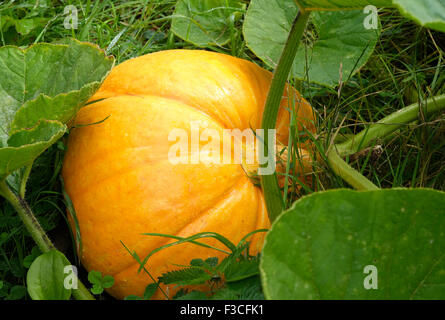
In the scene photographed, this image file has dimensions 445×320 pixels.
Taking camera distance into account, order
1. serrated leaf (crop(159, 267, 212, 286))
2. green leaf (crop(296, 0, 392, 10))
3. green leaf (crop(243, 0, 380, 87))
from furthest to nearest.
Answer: green leaf (crop(243, 0, 380, 87)), serrated leaf (crop(159, 267, 212, 286)), green leaf (crop(296, 0, 392, 10))

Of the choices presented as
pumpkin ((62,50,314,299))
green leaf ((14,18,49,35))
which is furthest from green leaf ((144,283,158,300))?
green leaf ((14,18,49,35))

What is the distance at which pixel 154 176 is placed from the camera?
53.6 inches

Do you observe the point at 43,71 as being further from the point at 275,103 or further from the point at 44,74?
the point at 275,103

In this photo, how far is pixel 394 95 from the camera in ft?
6.26

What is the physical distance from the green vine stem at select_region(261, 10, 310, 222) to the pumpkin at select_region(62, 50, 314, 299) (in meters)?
0.05

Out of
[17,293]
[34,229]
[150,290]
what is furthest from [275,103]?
[17,293]

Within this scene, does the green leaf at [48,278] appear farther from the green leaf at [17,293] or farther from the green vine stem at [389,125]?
the green vine stem at [389,125]

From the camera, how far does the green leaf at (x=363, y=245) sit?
38.9 inches

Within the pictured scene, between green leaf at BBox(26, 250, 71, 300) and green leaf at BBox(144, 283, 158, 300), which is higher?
green leaf at BBox(26, 250, 71, 300)

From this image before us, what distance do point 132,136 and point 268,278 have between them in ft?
2.01

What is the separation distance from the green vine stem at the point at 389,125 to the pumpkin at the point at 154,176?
0.30 m

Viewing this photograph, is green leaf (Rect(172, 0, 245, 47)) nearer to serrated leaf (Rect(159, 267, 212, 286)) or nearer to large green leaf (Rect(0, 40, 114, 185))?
large green leaf (Rect(0, 40, 114, 185))

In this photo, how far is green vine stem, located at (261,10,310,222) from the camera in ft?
4.22
